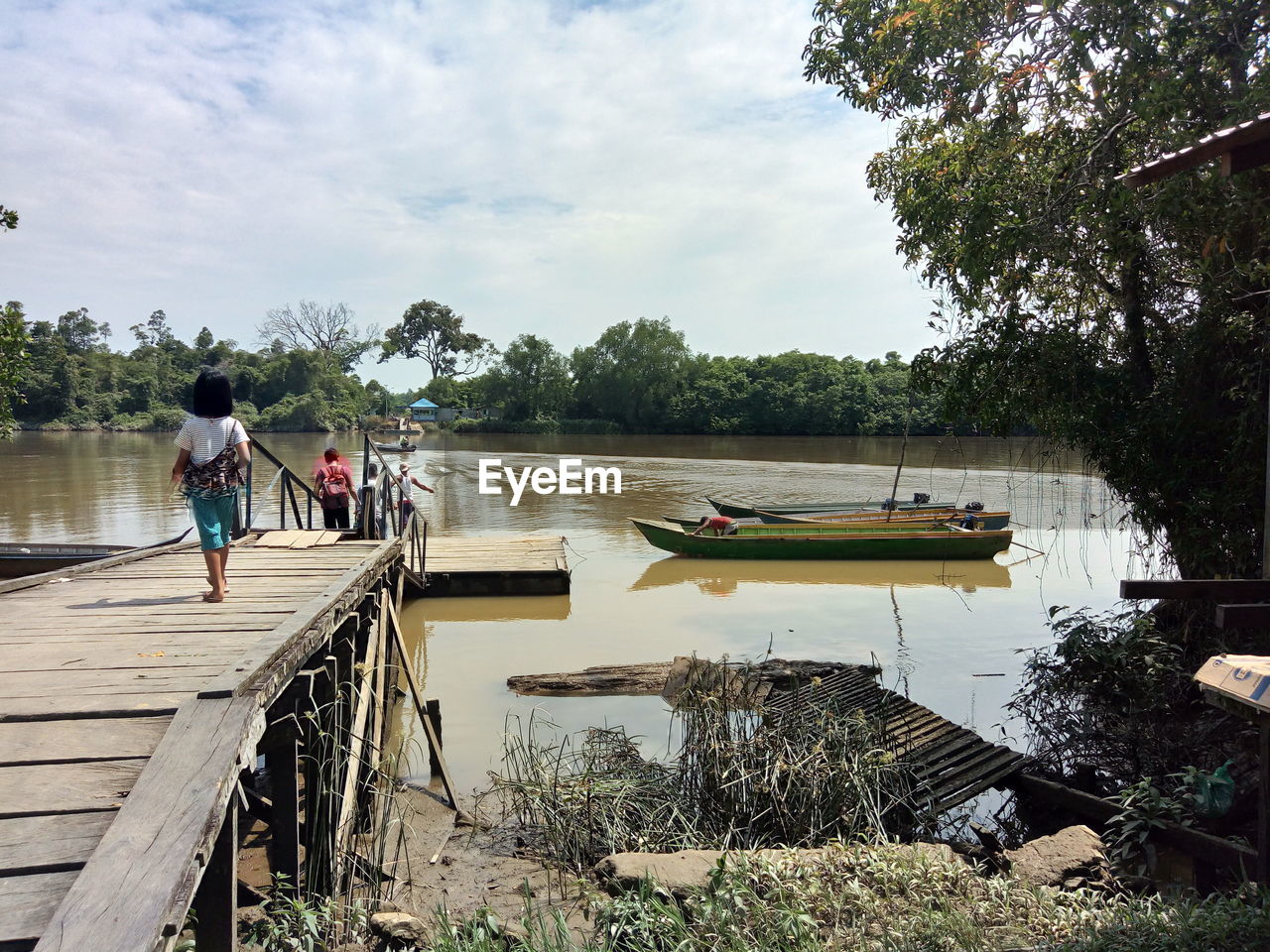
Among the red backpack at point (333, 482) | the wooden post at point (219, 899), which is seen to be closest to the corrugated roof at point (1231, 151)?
the wooden post at point (219, 899)

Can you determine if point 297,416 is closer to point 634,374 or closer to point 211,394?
point 634,374

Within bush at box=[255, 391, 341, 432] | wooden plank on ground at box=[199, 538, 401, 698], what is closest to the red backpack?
wooden plank on ground at box=[199, 538, 401, 698]

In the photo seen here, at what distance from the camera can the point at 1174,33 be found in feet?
19.6

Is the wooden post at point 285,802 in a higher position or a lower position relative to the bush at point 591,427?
lower

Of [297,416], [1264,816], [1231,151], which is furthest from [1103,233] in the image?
[297,416]

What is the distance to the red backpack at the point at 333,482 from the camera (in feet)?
31.6

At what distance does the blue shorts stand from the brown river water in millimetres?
2335

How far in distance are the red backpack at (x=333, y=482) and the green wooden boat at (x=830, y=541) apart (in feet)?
22.1

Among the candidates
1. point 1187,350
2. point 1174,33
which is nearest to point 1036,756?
point 1187,350

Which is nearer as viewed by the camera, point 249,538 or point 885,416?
point 249,538

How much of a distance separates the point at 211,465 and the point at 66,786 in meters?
2.83

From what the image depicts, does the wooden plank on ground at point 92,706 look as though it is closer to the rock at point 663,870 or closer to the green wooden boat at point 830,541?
the rock at point 663,870

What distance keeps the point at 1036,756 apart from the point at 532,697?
164 inches

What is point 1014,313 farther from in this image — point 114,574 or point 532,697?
point 114,574
